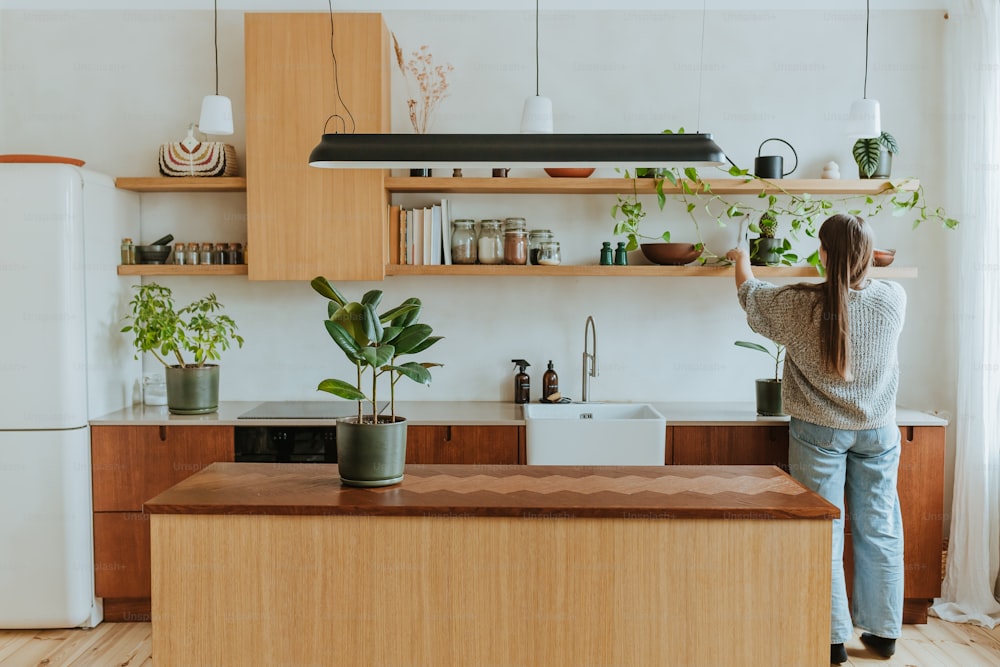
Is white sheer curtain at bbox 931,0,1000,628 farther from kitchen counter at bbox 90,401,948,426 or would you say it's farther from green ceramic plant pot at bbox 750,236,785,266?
green ceramic plant pot at bbox 750,236,785,266

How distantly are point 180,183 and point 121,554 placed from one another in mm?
1641

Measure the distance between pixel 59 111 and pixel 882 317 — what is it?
3796mm

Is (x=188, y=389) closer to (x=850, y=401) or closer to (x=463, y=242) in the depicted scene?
(x=463, y=242)

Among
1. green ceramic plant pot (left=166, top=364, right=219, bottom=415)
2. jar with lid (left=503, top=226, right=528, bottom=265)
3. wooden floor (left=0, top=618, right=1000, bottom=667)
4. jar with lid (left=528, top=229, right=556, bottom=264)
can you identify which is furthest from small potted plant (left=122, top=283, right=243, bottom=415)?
jar with lid (left=528, top=229, right=556, bottom=264)

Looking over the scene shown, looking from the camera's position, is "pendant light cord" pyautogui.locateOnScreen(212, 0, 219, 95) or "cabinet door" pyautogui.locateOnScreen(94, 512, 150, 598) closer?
"cabinet door" pyautogui.locateOnScreen(94, 512, 150, 598)

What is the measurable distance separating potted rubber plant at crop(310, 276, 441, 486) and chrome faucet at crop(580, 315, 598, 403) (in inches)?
67.0

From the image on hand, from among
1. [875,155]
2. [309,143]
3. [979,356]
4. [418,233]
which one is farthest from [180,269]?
[979,356]

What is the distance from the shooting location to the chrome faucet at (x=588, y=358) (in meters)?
3.97

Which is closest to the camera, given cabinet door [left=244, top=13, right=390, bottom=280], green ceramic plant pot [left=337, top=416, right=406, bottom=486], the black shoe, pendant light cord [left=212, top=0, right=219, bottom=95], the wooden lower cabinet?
green ceramic plant pot [left=337, top=416, right=406, bottom=486]

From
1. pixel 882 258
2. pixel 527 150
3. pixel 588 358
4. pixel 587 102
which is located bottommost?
pixel 588 358

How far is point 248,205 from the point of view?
376cm

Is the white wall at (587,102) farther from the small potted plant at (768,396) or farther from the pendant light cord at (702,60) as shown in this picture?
the small potted plant at (768,396)

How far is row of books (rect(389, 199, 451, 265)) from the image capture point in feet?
12.7

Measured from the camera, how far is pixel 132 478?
11.8ft
